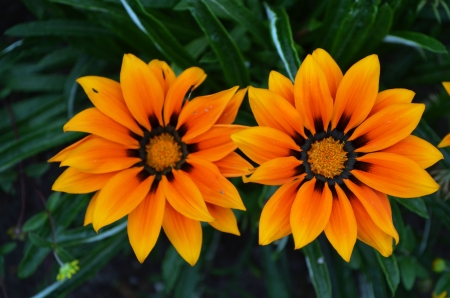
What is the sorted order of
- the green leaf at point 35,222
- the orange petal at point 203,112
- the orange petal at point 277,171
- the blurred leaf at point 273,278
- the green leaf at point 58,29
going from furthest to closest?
the blurred leaf at point 273,278, the green leaf at point 58,29, the green leaf at point 35,222, the orange petal at point 203,112, the orange petal at point 277,171

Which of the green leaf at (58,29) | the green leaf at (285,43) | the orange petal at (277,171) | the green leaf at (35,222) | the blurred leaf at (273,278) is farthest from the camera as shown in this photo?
the blurred leaf at (273,278)

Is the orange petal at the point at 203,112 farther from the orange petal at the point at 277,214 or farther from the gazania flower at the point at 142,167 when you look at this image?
the orange petal at the point at 277,214

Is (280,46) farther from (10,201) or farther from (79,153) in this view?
(10,201)

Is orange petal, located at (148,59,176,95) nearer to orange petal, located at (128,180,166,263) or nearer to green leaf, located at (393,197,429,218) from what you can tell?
orange petal, located at (128,180,166,263)

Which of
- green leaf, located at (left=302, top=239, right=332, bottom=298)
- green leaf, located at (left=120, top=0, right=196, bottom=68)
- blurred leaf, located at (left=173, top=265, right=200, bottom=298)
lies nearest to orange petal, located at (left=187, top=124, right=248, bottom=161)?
green leaf, located at (left=120, top=0, right=196, bottom=68)

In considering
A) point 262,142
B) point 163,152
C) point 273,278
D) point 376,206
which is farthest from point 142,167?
point 273,278

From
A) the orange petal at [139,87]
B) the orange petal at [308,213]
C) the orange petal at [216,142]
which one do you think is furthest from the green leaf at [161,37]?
the orange petal at [308,213]

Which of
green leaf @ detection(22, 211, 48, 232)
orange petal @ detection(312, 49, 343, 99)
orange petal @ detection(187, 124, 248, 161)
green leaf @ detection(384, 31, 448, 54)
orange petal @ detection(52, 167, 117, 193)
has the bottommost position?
orange petal @ detection(52, 167, 117, 193)
